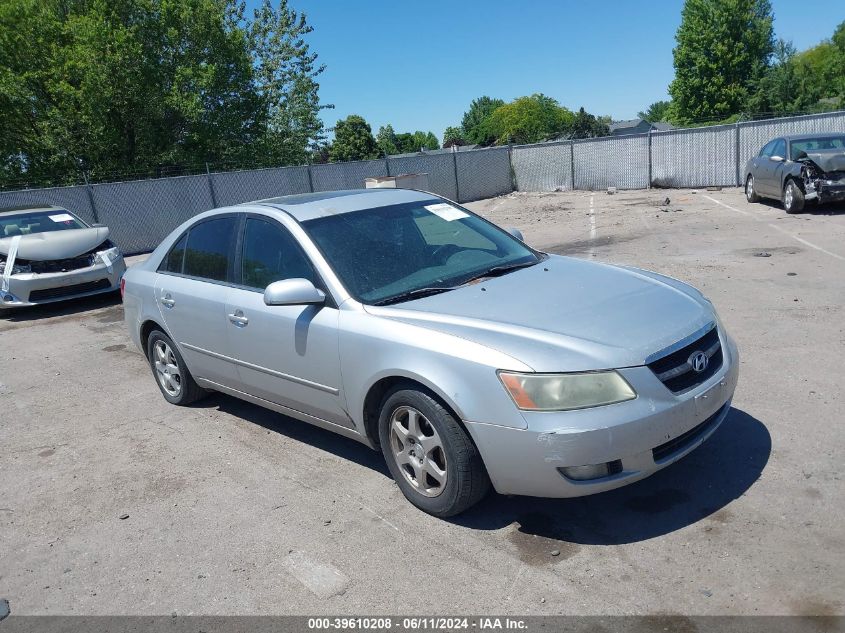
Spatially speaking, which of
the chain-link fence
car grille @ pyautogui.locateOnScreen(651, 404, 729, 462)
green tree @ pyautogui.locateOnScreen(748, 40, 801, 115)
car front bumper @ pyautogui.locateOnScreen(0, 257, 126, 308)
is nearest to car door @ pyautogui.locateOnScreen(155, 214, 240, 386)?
car grille @ pyautogui.locateOnScreen(651, 404, 729, 462)

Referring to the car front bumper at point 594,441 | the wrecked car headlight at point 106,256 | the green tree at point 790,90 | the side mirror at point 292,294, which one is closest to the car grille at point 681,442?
the car front bumper at point 594,441

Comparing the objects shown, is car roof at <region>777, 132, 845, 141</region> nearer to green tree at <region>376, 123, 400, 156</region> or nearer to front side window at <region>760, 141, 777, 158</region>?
front side window at <region>760, 141, 777, 158</region>

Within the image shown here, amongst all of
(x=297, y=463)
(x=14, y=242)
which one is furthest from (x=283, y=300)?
(x=14, y=242)

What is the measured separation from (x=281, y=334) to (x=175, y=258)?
1802 millimetres

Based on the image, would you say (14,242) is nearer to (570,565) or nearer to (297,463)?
(297,463)

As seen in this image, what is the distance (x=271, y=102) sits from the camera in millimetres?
37281

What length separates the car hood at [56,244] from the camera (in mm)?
10067

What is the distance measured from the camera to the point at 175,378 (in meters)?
5.76

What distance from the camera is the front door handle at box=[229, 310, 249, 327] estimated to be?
4551 millimetres

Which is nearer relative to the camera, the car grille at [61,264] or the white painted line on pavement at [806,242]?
the white painted line on pavement at [806,242]

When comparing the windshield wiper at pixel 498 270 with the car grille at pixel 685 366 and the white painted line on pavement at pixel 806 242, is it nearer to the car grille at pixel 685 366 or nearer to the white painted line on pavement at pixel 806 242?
the car grille at pixel 685 366

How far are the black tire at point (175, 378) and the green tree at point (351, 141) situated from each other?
8247cm

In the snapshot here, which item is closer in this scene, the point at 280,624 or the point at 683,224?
the point at 280,624

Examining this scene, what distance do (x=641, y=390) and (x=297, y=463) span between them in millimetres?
2384
